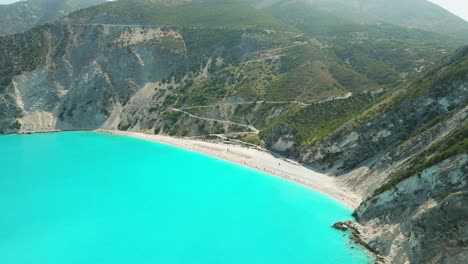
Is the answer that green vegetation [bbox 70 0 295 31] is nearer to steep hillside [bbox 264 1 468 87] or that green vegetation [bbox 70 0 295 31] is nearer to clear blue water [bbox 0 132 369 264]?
steep hillside [bbox 264 1 468 87]

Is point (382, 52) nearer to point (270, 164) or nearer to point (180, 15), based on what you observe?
point (270, 164)

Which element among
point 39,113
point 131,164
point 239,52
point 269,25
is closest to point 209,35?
point 239,52

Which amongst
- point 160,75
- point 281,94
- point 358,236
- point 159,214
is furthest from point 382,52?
point 159,214

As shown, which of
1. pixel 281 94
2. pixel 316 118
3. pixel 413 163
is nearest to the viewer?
pixel 413 163

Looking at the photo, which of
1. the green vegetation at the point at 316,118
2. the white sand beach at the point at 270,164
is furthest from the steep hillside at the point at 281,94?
the white sand beach at the point at 270,164

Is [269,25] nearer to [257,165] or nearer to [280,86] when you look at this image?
[280,86]
